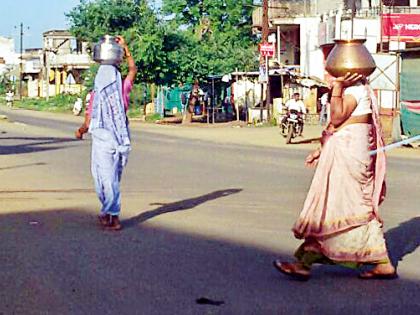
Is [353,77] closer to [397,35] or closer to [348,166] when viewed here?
[348,166]

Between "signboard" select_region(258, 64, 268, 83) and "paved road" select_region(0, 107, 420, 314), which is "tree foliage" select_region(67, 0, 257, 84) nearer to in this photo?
"signboard" select_region(258, 64, 268, 83)

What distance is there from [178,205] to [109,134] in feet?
8.69

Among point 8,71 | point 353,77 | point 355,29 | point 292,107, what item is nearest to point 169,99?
point 355,29

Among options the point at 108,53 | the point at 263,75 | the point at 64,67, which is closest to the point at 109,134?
the point at 108,53

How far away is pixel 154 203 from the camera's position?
1206 cm

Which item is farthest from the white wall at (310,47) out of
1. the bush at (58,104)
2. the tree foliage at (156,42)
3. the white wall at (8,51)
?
the white wall at (8,51)

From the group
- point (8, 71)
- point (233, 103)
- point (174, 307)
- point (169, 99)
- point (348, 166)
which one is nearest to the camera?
point (174, 307)

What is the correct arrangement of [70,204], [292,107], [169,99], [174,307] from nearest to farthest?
1. [174,307]
2. [70,204]
3. [292,107]
4. [169,99]

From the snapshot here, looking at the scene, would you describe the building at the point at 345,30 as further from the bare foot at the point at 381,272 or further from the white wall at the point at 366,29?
the bare foot at the point at 381,272

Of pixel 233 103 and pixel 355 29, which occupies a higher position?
pixel 355 29

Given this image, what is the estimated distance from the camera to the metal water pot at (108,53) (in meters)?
9.58

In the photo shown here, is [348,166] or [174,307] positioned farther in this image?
[348,166]

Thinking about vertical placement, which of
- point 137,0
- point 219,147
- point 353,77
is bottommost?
point 219,147

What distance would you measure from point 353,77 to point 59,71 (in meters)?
87.2
